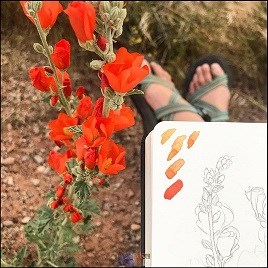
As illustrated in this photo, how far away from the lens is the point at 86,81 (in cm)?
178

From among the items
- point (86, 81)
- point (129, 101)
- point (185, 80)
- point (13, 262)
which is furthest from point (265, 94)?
point (13, 262)

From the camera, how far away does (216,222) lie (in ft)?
2.96

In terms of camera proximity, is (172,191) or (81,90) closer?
(172,191)

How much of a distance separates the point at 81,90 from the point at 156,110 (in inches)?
22.7

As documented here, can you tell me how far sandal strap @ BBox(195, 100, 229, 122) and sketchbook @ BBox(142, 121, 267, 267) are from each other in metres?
0.79

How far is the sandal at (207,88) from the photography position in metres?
1.74

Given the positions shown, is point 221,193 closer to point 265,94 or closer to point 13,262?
point 13,262

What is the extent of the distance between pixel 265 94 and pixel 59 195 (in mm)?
→ 975

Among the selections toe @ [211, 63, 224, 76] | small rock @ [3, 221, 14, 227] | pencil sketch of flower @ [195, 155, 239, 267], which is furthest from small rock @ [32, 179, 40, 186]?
pencil sketch of flower @ [195, 155, 239, 267]

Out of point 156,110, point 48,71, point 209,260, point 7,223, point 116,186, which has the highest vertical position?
point 156,110

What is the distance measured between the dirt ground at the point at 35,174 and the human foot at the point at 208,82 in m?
0.21

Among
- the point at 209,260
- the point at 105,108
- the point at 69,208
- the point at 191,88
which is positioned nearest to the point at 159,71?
the point at 191,88

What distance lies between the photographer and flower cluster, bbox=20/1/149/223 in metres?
0.86

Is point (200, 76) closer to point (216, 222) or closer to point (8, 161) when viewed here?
point (8, 161)
